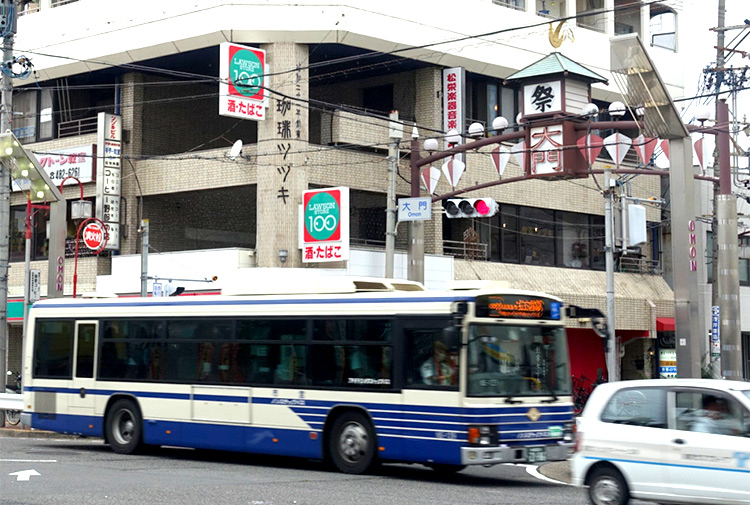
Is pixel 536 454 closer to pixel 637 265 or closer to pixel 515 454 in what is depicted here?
pixel 515 454

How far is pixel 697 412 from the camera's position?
37.9 ft

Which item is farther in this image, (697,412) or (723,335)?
(723,335)

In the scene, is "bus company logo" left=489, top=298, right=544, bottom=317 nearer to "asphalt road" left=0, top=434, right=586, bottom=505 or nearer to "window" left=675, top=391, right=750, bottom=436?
"asphalt road" left=0, top=434, right=586, bottom=505

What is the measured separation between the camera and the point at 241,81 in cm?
2966

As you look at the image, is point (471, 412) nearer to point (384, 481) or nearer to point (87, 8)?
point (384, 481)

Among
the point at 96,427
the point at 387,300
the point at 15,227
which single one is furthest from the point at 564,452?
the point at 15,227

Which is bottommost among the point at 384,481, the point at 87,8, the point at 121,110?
the point at 384,481

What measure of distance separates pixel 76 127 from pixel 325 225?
1108 cm

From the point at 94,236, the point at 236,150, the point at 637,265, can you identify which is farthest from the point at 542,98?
the point at 637,265

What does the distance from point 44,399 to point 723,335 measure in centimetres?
1360

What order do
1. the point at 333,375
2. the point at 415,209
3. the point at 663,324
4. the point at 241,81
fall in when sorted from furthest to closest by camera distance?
the point at 663,324
the point at 241,81
the point at 415,209
the point at 333,375

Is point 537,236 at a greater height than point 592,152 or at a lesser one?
lesser

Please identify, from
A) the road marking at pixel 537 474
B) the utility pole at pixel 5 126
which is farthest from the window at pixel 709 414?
the utility pole at pixel 5 126

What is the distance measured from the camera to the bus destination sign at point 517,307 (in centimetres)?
1574
